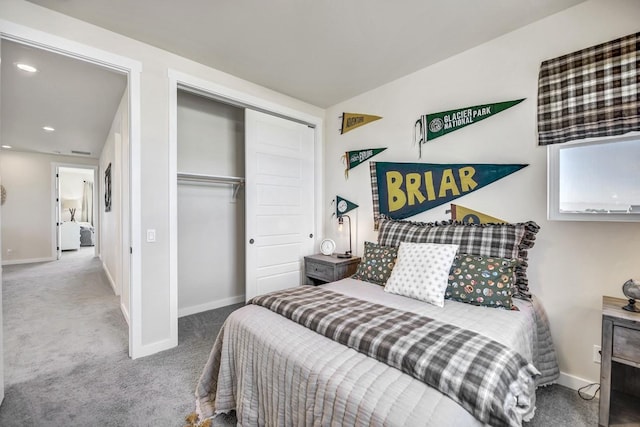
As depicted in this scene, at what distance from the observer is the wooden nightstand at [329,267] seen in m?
2.95

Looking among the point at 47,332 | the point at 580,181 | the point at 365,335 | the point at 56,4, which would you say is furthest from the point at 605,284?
the point at 47,332

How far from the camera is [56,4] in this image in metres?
1.88

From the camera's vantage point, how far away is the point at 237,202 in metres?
3.67

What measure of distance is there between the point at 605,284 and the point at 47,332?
188 inches

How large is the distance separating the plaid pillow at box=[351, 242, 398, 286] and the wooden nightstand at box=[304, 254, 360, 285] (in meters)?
0.47

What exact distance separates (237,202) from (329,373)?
2.90m

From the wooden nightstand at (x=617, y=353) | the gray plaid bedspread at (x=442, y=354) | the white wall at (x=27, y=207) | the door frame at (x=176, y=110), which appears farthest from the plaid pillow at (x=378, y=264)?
the white wall at (x=27, y=207)

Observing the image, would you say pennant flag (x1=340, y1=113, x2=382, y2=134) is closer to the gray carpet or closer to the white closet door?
the white closet door

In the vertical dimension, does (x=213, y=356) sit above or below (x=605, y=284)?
below

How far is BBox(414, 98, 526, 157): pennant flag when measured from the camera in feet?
7.39

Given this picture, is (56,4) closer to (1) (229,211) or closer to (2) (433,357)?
(1) (229,211)

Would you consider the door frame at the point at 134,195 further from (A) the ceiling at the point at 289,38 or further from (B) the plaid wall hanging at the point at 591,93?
(B) the plaid wall hanging at the point at 591,93

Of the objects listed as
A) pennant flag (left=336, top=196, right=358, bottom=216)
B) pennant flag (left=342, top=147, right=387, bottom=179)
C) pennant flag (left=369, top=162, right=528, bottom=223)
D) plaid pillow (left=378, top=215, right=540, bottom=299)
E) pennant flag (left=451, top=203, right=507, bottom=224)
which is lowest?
plaid pillow (left=378, top=215, right=540, bottom=299)

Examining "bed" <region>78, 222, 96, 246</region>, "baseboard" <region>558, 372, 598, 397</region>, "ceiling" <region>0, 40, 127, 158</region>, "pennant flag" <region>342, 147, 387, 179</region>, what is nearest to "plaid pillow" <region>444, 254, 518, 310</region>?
"baseboard" <region>558, 372, 598, 397</region>
